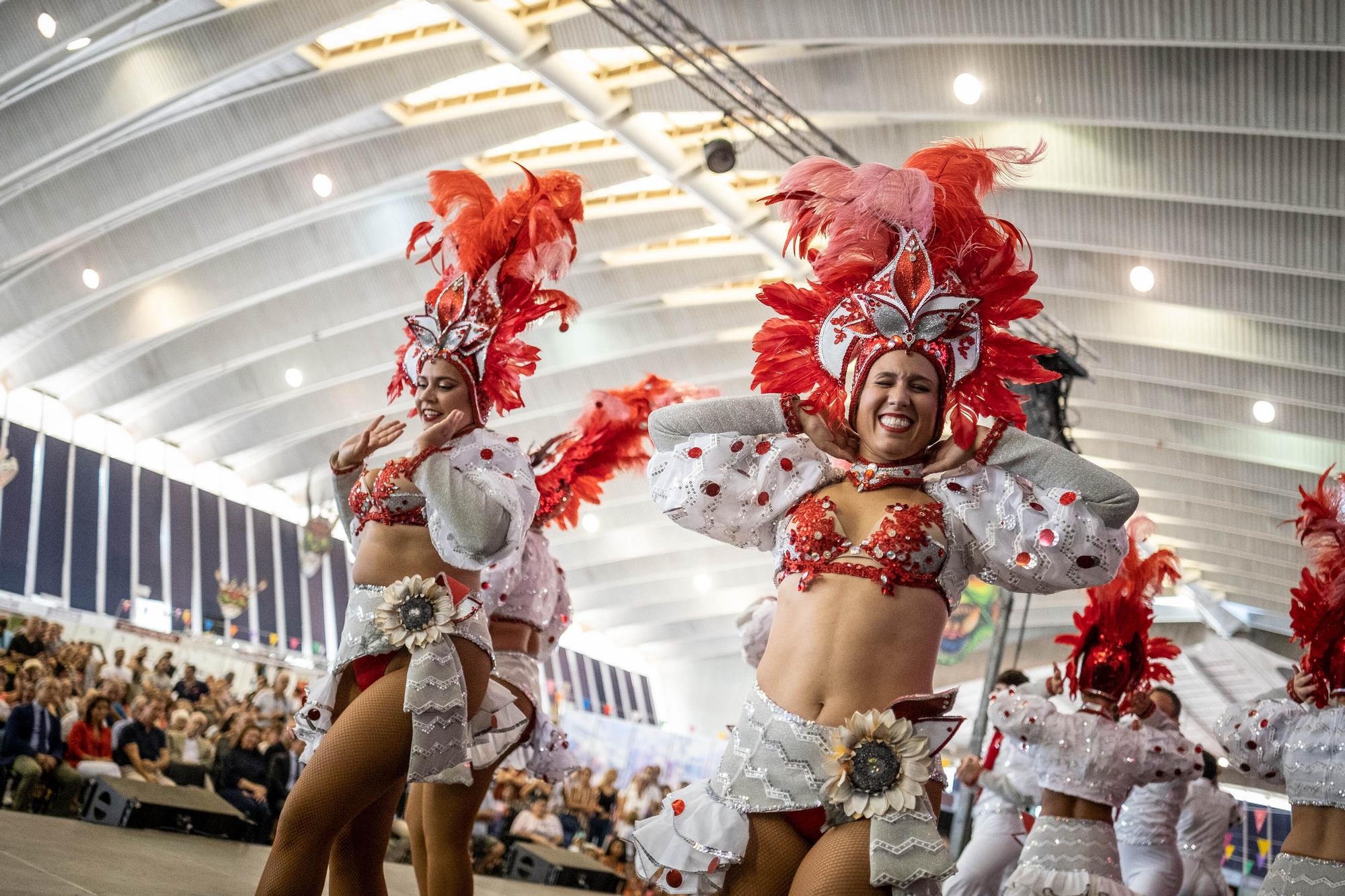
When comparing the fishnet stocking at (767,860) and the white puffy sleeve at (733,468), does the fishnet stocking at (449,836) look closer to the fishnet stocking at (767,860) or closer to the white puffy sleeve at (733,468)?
the white puffy sleeve at (733,468)

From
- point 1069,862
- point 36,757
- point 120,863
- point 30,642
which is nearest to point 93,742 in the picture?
point 36,757

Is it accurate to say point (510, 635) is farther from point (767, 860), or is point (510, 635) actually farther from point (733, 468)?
point (767, 860)

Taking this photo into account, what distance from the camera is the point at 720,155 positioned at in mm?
11969

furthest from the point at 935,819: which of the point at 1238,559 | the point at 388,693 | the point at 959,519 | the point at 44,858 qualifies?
the point at 1238,559

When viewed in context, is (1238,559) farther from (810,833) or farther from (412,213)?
(810,833)

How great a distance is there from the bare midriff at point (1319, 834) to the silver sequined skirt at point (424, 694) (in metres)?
2.66

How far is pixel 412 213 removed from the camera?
15305 mm

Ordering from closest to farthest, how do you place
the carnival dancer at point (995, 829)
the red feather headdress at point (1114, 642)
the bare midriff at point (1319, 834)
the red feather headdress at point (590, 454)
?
the bare midriff at point (1319, 834), the red feather headdress at point (1114, 642), the red feather headdress at point (590, 454), the carnival dancer at point (995, 829)

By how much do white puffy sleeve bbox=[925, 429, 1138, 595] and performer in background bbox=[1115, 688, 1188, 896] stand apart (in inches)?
146

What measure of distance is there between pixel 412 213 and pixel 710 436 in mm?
13111

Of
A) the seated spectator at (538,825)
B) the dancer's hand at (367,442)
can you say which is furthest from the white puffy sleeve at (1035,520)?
the seated spectator at (538,825)

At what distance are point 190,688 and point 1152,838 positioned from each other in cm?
825

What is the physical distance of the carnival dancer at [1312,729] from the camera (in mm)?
4145

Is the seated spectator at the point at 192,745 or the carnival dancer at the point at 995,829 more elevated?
the carnival dancer at the point at 995,829
